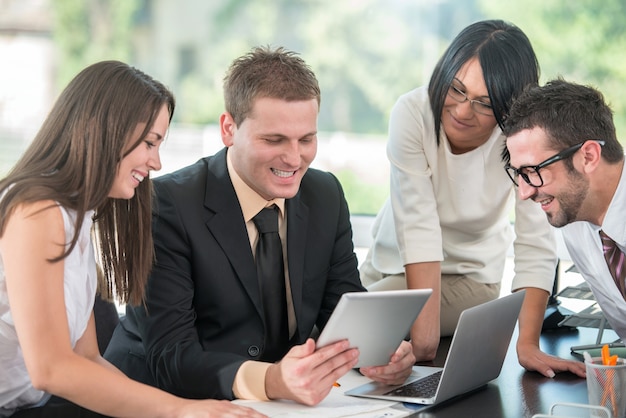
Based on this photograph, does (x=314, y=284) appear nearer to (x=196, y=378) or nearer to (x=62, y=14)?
(x=196, y=378)

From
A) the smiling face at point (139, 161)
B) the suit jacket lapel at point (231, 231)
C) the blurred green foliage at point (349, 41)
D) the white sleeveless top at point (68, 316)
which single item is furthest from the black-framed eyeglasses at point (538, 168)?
the blurred green foliage at point (349, 41)

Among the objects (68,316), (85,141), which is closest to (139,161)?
(85,141)

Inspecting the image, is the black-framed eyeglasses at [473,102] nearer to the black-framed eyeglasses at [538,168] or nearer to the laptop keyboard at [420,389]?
the black-framed eyeglasses at [538,168]

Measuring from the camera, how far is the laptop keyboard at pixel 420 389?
192cm

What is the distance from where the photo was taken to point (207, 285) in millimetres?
2180

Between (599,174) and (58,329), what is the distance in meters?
1.21

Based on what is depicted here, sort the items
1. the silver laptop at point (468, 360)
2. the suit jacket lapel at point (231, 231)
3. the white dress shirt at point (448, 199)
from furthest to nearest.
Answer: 1. the white dress shirt at point (448, 199)
2. the suit jacket lapel at point (231, 231)
3. the silver laptop at point (468, 360)

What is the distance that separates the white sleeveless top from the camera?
186 cm

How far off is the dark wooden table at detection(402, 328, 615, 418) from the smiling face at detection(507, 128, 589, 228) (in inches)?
14.5

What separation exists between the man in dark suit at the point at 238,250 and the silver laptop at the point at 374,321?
62mm

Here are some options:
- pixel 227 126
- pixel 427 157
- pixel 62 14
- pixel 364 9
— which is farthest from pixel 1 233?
pixel 62 14

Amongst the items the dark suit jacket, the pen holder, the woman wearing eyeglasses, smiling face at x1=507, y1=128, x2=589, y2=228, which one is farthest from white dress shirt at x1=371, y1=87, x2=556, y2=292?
the pen holder

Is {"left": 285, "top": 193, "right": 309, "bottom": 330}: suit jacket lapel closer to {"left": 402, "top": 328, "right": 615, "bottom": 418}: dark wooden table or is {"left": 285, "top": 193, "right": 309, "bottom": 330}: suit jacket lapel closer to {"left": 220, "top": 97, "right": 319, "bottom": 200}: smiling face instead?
{"left": 220, "top": 97, "right": 319, "bottom": 200}: smiling face

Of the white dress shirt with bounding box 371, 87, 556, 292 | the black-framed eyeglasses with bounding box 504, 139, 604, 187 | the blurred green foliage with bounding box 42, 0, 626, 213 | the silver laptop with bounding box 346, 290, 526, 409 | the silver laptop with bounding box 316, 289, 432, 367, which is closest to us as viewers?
the silver laptop with bounding box 316, 289, 432, 367
